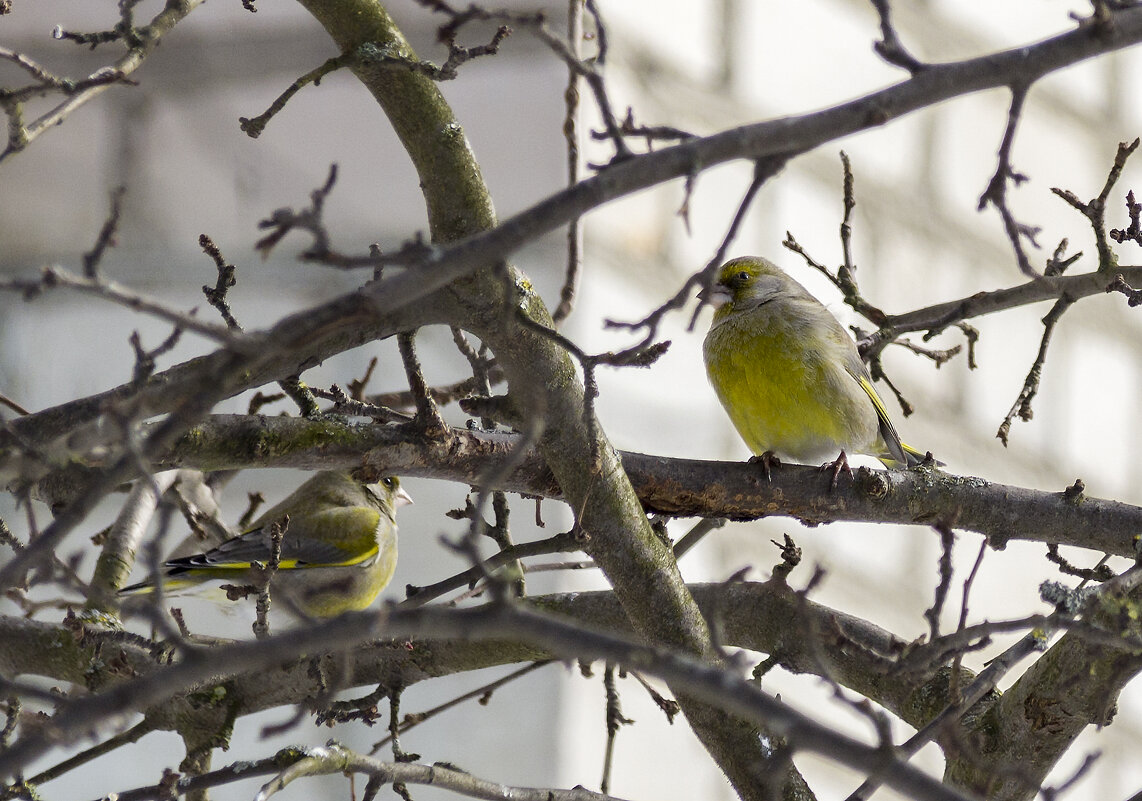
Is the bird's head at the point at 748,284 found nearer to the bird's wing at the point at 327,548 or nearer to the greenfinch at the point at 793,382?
the greenfinch at the point at 793,382

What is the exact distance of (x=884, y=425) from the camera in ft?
11.3

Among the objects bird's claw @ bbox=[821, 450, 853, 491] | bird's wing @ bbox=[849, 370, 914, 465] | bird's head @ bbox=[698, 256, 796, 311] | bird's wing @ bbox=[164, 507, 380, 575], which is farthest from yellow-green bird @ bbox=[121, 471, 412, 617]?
bird's claw @ bbox=[821, 450, 853, 491]

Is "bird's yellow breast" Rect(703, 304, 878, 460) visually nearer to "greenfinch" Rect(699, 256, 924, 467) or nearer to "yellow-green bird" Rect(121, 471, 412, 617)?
"greenfinch" Rect(699, 256, 924, 467)

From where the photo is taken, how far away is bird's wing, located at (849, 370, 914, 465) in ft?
11.1

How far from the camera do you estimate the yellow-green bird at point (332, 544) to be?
4051 millimetres

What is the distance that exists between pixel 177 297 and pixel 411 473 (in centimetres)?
291

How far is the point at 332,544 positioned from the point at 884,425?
1934 millimetres

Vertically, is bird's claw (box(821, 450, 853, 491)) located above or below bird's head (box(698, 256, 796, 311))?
below

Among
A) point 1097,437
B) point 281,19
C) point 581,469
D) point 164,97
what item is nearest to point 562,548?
point 581,469

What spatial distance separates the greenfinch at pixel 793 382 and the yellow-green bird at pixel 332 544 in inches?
49.3

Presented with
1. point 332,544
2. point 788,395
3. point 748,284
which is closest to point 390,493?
point 332,544

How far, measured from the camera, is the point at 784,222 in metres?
4.84

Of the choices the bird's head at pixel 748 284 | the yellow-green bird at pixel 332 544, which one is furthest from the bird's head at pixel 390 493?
the bird's head at pixel 748 284

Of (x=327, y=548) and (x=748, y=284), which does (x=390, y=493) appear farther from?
(x=748, y=284)
